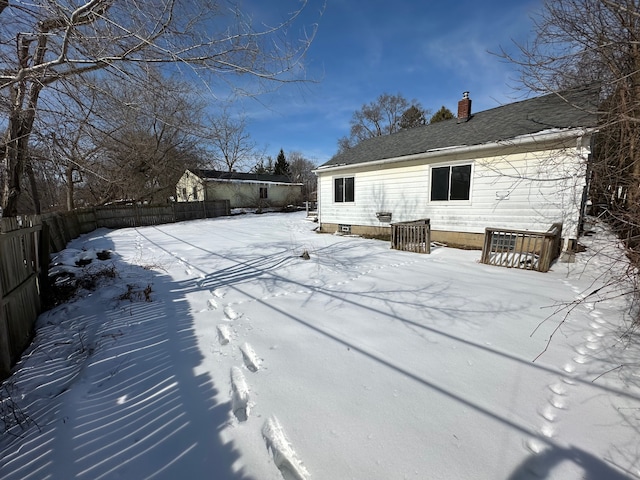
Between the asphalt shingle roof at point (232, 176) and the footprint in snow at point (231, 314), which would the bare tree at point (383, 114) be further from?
the footprint in snow at point (231, 314)

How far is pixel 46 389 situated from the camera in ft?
8.14

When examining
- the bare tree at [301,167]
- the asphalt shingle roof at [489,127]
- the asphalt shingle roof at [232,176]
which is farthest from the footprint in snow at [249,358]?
the bare tree at [301,167]

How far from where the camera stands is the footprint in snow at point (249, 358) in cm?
259

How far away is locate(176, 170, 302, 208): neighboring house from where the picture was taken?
25219 millimetres

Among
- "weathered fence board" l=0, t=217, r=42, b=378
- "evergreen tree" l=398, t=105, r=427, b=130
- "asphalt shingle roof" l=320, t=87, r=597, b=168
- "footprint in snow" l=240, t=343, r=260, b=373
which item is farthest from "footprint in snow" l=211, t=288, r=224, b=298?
"evergreen tree" l=398, t=105, r=427, b=130

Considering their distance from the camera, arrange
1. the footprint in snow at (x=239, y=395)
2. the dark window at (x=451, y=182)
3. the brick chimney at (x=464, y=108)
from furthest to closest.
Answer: the brick chimney at (x=464, y=108) → the dark window at (x=451, y=182) → the footprint in snow at (x=239, y=395)

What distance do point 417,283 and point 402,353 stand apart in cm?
236

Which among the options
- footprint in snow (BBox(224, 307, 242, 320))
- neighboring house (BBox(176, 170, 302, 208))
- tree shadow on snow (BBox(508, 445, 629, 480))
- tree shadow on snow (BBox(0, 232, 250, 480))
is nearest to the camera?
tree shadow on snow (BBox(508, 445, 629, 480))

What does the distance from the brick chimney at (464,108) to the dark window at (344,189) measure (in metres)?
4.50

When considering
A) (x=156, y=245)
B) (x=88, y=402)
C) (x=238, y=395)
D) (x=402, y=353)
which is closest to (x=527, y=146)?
(x=402, y=353)

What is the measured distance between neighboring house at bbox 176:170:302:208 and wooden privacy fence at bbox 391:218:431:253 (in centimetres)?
2050

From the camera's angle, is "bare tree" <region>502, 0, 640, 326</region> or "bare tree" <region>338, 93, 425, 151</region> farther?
"bare tree" <region>338, 93, 425, 151</region>

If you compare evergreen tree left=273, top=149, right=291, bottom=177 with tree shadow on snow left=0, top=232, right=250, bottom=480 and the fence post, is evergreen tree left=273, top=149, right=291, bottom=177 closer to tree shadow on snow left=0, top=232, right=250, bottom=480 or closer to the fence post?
tree shadow on snow left=0, top=232, right=250, bottom=480

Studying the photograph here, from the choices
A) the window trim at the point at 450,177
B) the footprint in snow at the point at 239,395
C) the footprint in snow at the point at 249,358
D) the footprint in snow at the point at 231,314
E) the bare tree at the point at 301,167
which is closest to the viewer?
the footprint in snow at the point at 239,395
